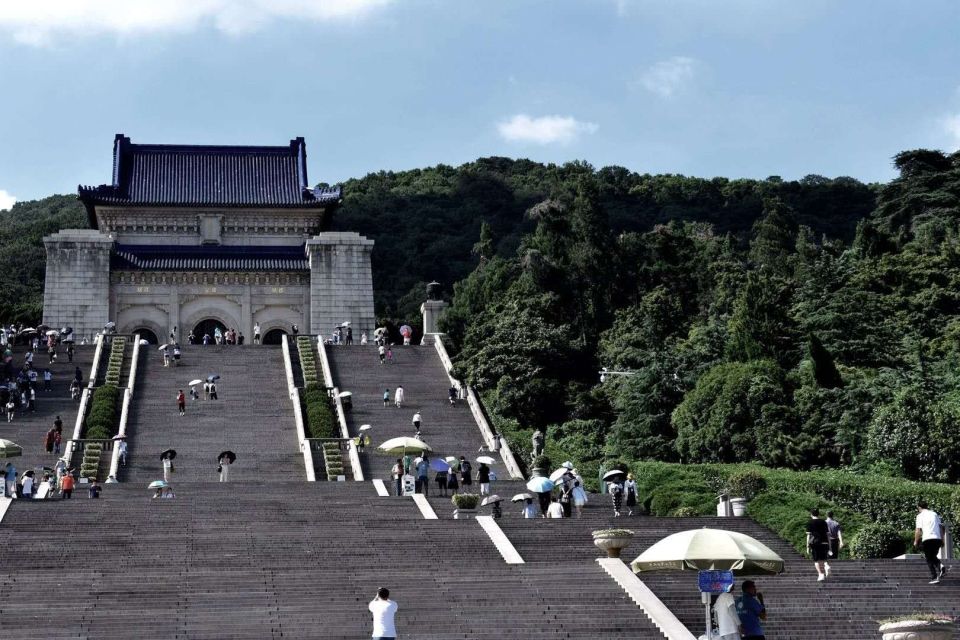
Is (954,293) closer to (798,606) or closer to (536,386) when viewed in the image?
(536,386)

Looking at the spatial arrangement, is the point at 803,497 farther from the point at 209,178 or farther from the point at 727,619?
the point at 209,178

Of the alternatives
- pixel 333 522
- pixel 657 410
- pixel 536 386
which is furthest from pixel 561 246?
pixel 333 522

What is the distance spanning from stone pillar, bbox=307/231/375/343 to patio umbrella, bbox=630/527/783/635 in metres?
44.4

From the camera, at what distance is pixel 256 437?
4356 cm

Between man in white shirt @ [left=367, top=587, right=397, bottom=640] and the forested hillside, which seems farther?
the forested hillside

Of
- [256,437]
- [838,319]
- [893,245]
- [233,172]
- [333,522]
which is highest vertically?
[233,172]

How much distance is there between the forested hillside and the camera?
135ft

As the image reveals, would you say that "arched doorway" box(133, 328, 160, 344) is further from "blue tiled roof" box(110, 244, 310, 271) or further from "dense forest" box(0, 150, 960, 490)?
"dense forest" box(0, 150, 960, 490)

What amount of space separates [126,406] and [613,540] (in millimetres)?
22968

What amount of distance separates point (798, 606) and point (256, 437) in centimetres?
2272

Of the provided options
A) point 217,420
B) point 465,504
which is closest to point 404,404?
point 217,420

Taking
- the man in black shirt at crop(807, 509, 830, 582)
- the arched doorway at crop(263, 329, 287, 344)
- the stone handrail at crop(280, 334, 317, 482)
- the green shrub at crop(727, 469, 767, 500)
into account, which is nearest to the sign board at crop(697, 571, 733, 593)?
the man in black shirt at crop(807, 509, 830, 582)

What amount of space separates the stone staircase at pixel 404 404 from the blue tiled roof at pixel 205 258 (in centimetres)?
1159

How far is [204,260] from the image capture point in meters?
66.0
